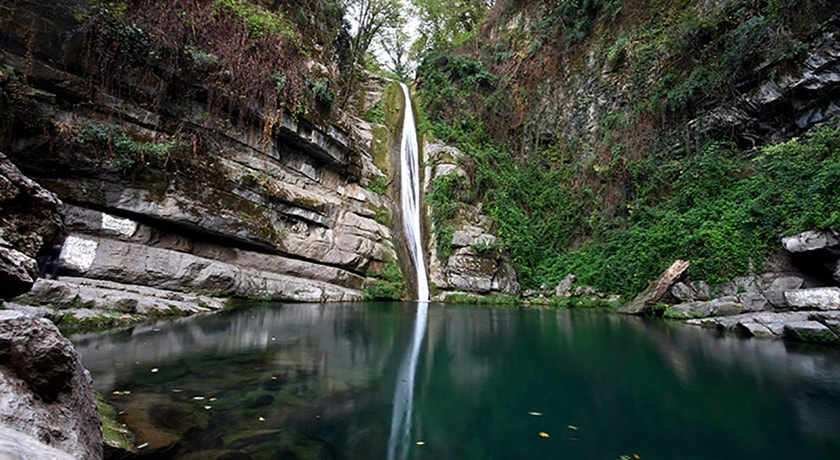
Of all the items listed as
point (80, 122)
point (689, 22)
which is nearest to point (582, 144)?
point (689, 22)

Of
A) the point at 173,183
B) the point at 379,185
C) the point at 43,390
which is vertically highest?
the point at 379,185

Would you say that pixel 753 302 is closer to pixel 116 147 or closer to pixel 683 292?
pixel 683 292

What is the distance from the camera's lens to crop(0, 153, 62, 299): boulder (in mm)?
2412

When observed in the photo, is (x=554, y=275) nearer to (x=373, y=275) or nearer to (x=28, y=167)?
(x=373, y=275)

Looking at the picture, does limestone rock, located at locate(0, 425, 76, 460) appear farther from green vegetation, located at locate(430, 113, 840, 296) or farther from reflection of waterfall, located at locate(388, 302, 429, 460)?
green vegetation, located at locate(430, 113, 840, 296)

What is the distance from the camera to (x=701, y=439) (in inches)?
104

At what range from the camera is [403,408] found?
3111mm

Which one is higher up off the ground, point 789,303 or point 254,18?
point 254,18

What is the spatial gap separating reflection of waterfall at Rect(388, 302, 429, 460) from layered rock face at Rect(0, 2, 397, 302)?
6421 mm

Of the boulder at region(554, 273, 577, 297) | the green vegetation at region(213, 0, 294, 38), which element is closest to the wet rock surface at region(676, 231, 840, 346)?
the boulder at region(554, 273, 577, 297)

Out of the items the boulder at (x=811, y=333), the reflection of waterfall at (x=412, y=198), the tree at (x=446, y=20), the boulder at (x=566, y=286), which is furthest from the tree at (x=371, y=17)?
the boulder at (x=811, y=333)

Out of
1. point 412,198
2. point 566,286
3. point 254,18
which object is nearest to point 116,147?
point 254,18

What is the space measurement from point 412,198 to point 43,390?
1451 centimetres

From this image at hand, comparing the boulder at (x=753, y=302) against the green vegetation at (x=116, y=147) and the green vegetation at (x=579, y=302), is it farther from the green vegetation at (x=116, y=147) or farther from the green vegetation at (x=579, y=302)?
the green vegetation at (x=116, y=147)
